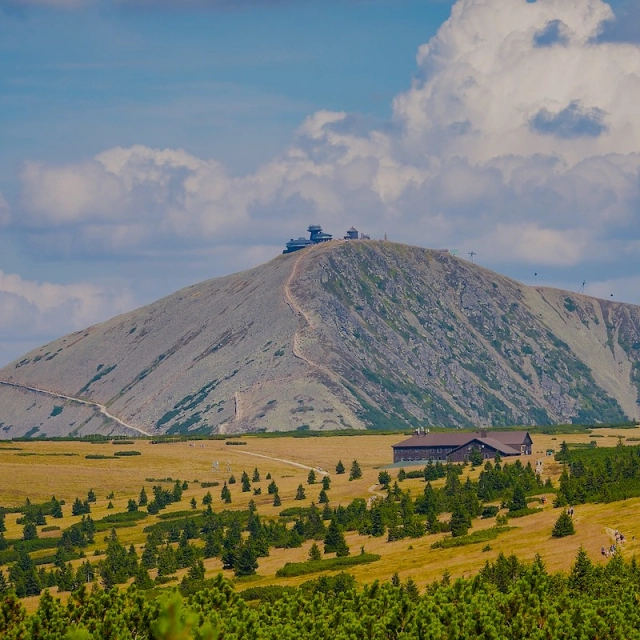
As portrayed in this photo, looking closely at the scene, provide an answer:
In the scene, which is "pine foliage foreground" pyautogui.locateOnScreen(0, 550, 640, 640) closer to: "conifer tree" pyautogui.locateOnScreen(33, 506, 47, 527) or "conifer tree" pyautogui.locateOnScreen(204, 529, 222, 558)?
"conifer tree" pyautogui.locateOnScreen(204, 529, 222, 558)

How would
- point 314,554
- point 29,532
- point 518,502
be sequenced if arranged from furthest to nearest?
1. point 29,532
2. point 518,502
3. point 314,554

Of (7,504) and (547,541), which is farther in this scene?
(7,504)

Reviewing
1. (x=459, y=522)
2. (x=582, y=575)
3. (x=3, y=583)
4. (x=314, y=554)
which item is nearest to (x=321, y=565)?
(x=314, y=554)

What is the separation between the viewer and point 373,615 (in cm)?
6981

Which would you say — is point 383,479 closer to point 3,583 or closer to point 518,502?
point 518,502

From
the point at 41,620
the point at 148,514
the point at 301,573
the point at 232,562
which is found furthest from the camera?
the point at 148,514

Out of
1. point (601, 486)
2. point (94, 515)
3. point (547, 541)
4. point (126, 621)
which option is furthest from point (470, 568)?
point (94, 515)

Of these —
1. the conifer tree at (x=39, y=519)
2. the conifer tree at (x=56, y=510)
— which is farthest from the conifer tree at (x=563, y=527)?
the conifer tree at (x=56, y=510)

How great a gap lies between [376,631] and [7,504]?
129m

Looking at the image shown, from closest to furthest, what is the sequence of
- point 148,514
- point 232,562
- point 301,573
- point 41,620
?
point 41,620 < point 301,573 < point 232,562 < point 148,514

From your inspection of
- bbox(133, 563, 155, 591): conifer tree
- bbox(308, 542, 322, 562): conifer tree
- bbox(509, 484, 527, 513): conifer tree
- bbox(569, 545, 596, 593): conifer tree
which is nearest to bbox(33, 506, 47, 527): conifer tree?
bbox(133, 563, 155, 591): conifer tree

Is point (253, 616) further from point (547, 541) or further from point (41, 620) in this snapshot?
point (547, 541)

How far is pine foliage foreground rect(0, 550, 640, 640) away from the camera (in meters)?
63.2

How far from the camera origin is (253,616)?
66.3m
